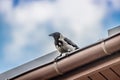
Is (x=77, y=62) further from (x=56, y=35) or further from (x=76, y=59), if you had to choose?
(x=56, y=35)

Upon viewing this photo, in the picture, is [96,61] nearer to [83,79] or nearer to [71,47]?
[83,79]

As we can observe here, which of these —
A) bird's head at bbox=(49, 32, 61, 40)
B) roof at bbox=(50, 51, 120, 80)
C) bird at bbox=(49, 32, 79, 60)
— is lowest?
roof at bbox=(50, 51, 120, 80)

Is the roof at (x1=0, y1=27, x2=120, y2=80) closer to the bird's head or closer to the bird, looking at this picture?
the bird

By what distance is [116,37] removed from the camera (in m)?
3.38

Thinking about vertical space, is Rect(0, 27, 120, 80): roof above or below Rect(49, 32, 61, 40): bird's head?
below

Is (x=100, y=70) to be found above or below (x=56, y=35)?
below

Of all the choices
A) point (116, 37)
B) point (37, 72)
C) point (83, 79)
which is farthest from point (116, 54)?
point (37, 72)

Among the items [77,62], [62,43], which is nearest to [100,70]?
[77,62]

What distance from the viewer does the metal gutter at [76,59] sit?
3.42 m

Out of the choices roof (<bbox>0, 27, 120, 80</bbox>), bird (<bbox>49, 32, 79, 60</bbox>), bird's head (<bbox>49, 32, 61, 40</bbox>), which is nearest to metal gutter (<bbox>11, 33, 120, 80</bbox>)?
roof (<bbox>0, 27, 120, 80</bbox>)

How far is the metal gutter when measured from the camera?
135 inches

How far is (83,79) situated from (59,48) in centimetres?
73

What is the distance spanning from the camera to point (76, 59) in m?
3.60

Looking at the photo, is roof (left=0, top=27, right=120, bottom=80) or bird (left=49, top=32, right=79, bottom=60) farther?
bird (left=49, top=32, right=79, bottom=60)
